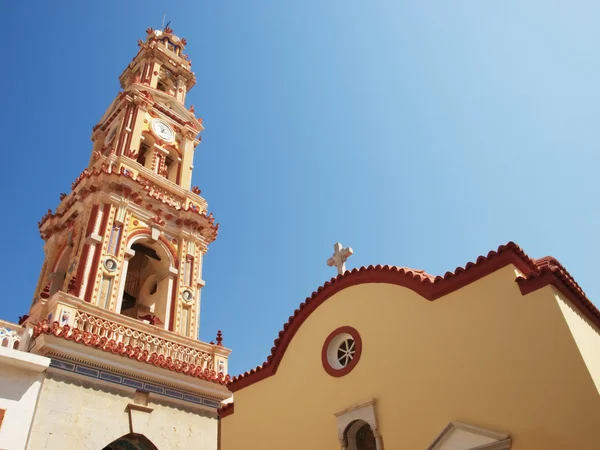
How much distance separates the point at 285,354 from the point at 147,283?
691cm

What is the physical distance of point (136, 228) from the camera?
43.8 feet

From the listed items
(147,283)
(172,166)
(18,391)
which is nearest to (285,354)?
(18,391)

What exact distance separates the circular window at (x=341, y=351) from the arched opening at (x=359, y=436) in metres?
0.77

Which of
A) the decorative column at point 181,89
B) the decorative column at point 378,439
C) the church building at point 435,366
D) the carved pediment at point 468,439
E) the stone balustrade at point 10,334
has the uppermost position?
the decorative column at point 181,89

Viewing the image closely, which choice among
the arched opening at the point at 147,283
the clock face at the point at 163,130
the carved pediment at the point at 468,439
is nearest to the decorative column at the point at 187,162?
the clock face at the point at 163,130

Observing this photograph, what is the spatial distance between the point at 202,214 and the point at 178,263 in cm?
186

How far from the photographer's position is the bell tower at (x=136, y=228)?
39.8ft

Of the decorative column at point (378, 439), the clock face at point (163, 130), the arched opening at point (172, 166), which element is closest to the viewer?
the decorative column at point (378, 439)

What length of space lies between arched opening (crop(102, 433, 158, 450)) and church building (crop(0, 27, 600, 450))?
29 mm

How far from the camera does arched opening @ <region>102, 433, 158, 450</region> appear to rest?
9625mm

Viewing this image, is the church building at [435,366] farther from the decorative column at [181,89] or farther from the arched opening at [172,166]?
the decorative column at [181,89]

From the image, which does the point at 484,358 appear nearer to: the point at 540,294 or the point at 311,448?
the point at 540,294

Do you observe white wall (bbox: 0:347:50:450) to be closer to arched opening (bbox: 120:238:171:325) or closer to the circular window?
arched opening (bbox: 120:238:171:325)

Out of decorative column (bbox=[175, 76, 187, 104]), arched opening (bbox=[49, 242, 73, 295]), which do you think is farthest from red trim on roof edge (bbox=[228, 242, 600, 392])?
decorative column (bbox=[175, 76, 187, 104])
